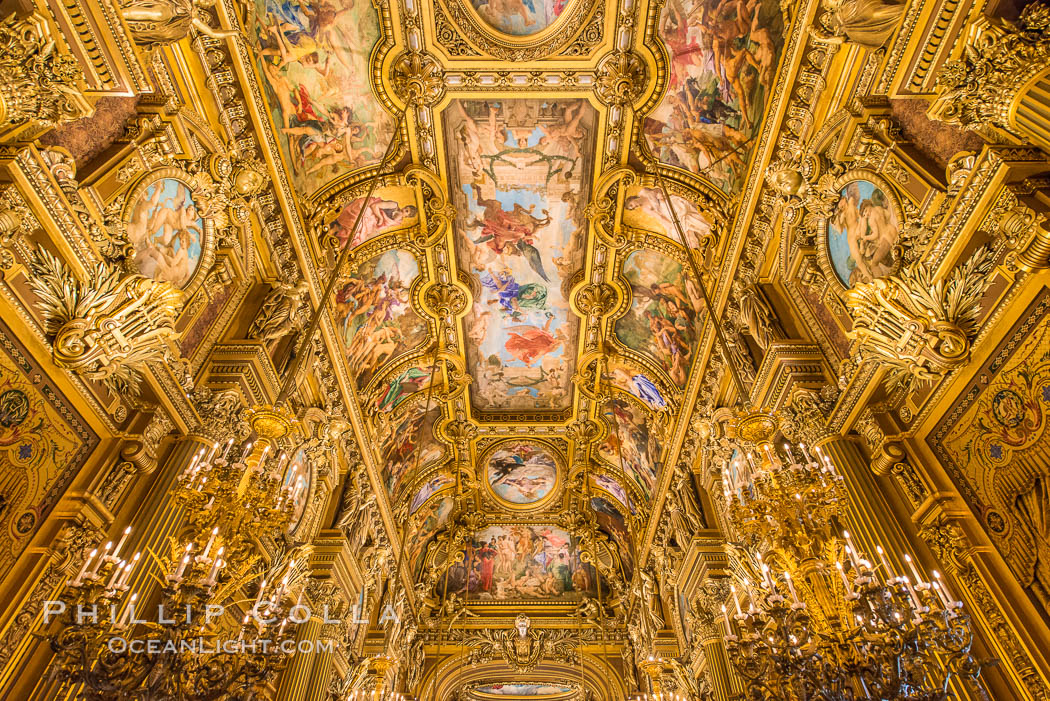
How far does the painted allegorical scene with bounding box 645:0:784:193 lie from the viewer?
830 cm

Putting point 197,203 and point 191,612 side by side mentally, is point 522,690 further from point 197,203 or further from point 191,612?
point 197,203

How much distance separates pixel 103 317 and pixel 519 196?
25.5 ft

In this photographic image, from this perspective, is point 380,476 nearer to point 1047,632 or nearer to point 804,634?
point 804,634

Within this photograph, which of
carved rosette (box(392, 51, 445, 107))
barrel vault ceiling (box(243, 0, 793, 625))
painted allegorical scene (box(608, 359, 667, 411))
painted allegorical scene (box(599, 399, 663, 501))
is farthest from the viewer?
painted allegorical scene (box(599, 399, 663, 501))

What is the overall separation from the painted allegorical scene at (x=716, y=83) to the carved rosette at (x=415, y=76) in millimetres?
3663

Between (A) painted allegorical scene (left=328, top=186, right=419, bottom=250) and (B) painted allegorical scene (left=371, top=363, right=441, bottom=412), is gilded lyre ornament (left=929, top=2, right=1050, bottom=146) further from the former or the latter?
(B) painted allegorical scene (left=371, top=363, right=441, bottom=412)

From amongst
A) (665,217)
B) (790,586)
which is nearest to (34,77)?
(790,586)

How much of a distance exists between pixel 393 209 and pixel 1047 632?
10481 millimetres

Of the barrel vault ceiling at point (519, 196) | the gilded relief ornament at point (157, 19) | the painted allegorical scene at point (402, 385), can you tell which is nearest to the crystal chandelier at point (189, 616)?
the gilded relief ornament at point (157, 19)

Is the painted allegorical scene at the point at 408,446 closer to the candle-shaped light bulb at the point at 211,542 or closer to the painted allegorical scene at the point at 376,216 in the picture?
the painted allegorical scene at the point at 376,216

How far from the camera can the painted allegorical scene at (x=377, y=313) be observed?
37.7 feet

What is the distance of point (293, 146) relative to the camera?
9.30m

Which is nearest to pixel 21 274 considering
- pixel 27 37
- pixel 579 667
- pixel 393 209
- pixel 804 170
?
pixel 27 37

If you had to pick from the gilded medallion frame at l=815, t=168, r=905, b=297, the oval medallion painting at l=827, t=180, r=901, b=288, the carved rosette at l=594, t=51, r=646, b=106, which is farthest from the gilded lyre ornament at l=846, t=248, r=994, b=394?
the carved rosette at l=594, t=51, r=646, b=106
